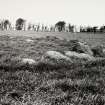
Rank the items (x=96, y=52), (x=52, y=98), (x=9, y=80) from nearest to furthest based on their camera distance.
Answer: (x=52, y=98), (x=9, y=80), (x=96, y=52)

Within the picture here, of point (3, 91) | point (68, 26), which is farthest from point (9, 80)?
point (68, 26)

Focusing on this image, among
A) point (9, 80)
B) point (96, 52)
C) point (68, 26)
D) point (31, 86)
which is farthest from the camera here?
point (68, 26)

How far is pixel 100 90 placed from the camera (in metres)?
3.95

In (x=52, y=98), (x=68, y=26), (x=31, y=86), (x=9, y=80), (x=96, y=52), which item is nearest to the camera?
(x=52, y=98)

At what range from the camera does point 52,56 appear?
28.9ft

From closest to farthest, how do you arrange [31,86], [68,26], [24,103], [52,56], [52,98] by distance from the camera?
1. [24,103]
2. [52,98]
3. [31,86]
4. [52,56]
5. [68,26]

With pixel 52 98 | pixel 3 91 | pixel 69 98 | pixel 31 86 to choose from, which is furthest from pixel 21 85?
pixel 69 98

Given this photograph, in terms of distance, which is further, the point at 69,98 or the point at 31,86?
the point at 31,86

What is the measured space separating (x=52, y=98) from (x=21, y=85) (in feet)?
3.27

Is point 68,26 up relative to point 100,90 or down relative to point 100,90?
up

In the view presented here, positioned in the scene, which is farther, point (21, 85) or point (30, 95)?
point (21, 85)

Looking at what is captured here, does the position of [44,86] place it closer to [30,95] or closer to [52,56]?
[30,95]

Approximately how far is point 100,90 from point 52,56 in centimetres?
504

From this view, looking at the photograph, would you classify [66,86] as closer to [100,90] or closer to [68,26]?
[100,90]
